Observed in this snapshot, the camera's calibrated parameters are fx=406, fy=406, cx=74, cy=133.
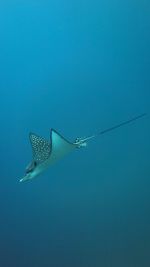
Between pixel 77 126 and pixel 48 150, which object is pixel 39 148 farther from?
pixel 77 126

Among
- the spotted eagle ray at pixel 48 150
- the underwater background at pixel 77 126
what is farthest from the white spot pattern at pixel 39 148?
the underwater background at pixel 77 126

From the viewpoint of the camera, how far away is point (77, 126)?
267 cm

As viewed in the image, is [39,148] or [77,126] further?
[77,126]

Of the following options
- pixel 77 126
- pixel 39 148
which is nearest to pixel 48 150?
pixel 39 148

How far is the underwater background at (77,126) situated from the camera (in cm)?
253

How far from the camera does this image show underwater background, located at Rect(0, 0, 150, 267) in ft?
8.30

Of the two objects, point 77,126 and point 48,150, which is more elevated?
point 77,126

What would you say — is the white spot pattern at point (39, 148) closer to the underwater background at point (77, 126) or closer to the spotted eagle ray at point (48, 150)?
the spotted eagle ray at point (48, 150)

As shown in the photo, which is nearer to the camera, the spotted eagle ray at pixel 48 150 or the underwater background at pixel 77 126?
the spotted eagle ray at pixel 48 150

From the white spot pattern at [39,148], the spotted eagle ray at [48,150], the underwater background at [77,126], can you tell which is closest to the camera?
the spotted eagle ray at [48,150]

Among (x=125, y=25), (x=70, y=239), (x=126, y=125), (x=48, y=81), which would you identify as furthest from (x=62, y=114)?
(x=70, y=239)

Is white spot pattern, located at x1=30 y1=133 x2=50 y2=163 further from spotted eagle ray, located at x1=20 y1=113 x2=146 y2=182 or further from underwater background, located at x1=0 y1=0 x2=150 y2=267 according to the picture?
underwater background, located at x1=0 y1=0 x2=150 y2=267

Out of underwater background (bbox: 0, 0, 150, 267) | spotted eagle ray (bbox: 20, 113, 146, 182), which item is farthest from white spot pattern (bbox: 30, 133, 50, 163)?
underwater background (bbox: 0, 0, 150, 267)

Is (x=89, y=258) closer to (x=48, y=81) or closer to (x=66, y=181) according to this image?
(x=66, y=181)
